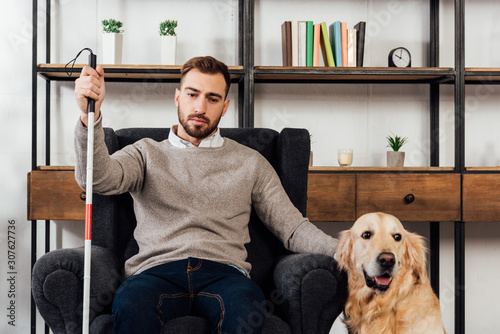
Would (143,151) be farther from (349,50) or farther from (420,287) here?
(349,50)

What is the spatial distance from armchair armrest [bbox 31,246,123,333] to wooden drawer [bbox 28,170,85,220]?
40.4 inches

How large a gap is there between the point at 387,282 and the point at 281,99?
1.74m

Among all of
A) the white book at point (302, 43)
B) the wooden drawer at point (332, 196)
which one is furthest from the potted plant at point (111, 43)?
the wooden drawer at point (332, 196)

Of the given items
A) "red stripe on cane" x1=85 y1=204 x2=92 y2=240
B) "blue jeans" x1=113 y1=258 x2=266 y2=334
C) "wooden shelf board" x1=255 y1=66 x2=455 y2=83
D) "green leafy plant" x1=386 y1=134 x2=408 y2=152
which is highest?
"wooden shelf board" x1=255 y1=66 x2=455 y2=83

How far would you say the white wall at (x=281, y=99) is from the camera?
2.93 m

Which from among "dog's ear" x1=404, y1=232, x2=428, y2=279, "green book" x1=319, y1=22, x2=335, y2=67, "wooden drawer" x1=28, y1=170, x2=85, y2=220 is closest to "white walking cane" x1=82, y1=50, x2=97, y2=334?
"dog's ear" x1=404, y1=232, x2=428, y2=279

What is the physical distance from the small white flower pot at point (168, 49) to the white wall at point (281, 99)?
22 cm

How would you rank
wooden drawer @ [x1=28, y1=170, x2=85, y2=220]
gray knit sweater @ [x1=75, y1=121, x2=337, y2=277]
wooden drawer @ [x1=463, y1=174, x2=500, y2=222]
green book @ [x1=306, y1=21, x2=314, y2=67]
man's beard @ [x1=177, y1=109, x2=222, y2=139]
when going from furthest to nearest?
green book @ [x1=306, y1=21, x2=314, y2=67] < wooden drawer @ [x1=463, y1=174, x2=500, y2=222] < wooden drawer @ [x1=28, y1=170, x2=85, y2=220] < man's beard @ [x1=177, y1=109, x2=222, y2=139] < gray knit sweater @ [x1=75, y1=121, x2=337, y2=277]

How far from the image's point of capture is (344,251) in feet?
5.10

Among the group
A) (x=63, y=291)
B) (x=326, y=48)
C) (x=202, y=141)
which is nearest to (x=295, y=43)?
(x=326, y=48)

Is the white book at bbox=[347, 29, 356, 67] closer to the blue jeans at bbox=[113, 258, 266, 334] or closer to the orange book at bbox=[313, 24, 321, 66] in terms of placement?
the orange book at bbox=[313, 24, 321, 66]

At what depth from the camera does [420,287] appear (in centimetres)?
150

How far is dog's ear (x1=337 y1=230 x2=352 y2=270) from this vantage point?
153 centimetres

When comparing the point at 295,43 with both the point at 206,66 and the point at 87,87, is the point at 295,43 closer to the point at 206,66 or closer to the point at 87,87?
the point at 206,66
